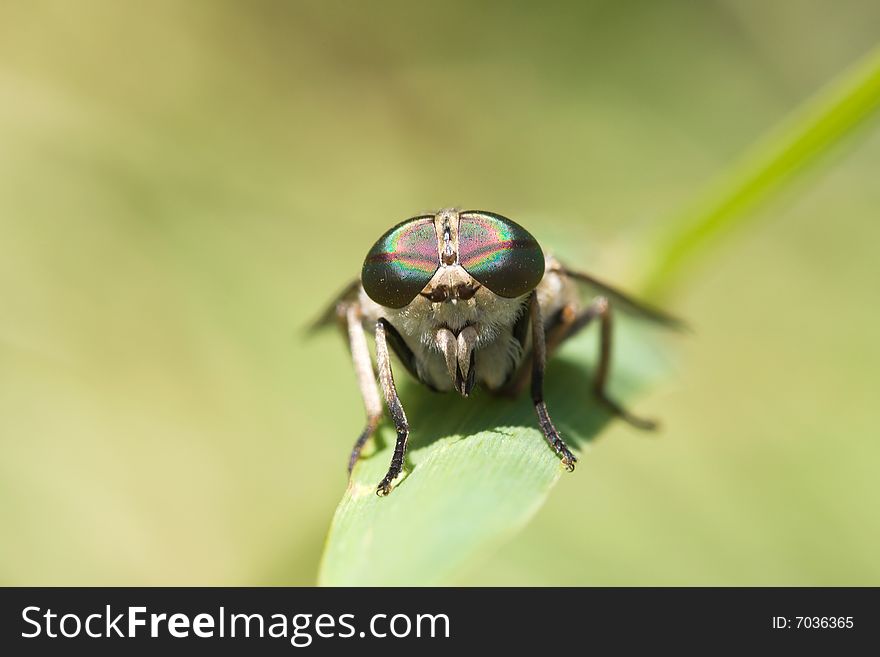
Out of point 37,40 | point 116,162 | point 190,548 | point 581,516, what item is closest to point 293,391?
point 190,548

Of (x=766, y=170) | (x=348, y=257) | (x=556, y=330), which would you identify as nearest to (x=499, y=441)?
(x=556, y=330)

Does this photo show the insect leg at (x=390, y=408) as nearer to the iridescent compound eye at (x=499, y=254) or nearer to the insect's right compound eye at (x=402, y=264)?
the insect's right compound eye at (x=402, y=264)

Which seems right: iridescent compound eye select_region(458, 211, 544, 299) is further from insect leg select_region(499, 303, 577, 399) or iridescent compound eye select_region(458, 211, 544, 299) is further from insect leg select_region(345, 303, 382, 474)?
insect leg select_region(345, 303, 382, 474)

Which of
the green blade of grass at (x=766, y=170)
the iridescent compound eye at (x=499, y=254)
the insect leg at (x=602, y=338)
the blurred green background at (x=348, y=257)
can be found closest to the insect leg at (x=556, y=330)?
the insect leg at (x=602, y=338)

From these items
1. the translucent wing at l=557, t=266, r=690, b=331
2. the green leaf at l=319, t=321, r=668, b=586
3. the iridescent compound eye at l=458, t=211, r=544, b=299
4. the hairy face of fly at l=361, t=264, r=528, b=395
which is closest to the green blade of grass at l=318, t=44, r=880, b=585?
the green leaf at l=319, t=321, r=668, b=586

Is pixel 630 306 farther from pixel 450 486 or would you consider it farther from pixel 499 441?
pixel 450 486
